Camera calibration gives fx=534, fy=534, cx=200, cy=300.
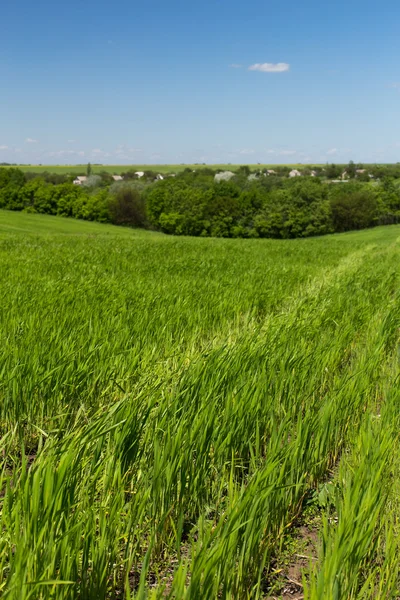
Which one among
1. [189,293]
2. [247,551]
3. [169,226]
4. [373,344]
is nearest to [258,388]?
[247,551]

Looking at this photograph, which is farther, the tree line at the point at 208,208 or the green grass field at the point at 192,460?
the tree line at the point at 208,208

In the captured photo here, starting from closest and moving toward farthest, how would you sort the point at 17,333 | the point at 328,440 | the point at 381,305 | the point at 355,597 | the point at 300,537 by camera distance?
the point at 355,597, the point at 300,537, the point at 328,440, the point at 17,333, the point at 381,305

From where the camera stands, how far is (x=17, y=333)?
5203 mm

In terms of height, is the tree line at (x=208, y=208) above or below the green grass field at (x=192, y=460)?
above

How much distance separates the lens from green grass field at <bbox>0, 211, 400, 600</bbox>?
6.30 ft

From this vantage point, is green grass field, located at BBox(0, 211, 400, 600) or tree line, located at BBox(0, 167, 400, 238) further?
tree line, located at BBox(0, 167, 400, 238)

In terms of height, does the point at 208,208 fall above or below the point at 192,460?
above

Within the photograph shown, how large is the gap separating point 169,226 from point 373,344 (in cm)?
8052

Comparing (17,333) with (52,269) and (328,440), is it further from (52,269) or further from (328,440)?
(52,269)

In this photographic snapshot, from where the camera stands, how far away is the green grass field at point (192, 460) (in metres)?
1.92

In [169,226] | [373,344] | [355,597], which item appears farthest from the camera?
[169,226]

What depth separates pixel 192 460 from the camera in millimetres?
2764

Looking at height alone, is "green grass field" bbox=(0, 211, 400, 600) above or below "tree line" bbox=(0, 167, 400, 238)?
below

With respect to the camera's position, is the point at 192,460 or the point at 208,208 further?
the point at 208,208
